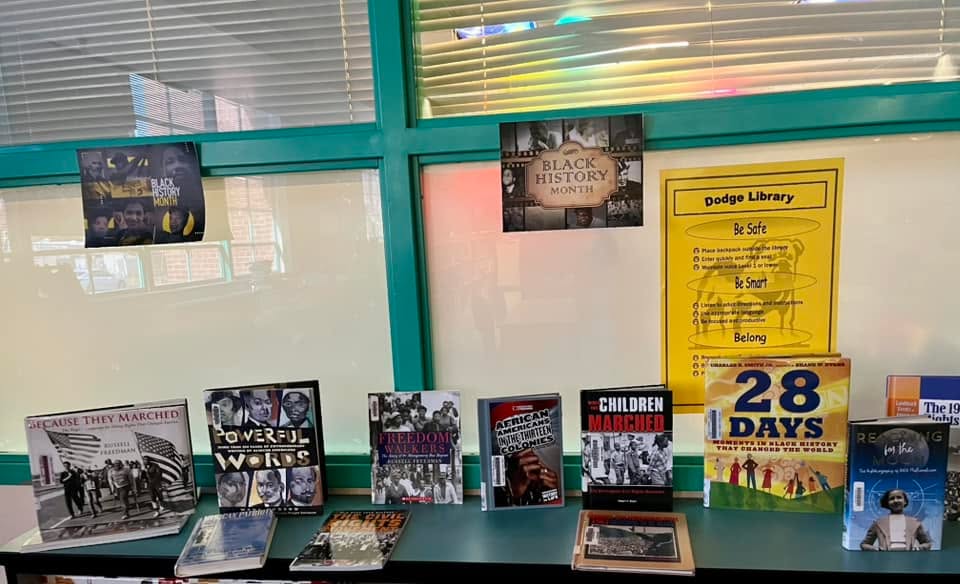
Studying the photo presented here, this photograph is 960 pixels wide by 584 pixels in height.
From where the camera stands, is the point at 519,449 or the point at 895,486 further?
the point at 519,449

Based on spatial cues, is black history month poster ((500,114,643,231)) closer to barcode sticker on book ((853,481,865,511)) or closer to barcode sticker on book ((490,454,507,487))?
barcode sticker on book ((490,454,507,487))

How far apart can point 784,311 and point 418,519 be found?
0.88 meters

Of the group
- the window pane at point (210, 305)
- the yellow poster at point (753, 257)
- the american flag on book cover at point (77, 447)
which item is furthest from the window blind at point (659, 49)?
the american flag on book cover at point (77, 447)

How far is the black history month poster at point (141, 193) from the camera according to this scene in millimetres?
1351

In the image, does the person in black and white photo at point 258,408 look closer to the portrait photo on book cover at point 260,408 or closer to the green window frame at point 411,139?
the portrait photo on book cover at point 260,408

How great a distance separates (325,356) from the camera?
4.73 ft

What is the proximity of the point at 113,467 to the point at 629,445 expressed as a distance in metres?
1.12

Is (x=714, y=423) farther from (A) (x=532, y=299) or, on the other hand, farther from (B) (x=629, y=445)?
(A) (x=532, y=299)

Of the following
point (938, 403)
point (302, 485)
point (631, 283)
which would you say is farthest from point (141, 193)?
point (938, 403)

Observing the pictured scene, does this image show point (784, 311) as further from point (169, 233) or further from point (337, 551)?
point (169, 233)

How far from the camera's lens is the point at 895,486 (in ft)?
3.60

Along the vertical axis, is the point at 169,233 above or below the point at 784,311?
above

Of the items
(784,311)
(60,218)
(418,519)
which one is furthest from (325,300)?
(784,311)

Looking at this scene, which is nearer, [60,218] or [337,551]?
[337,551]
